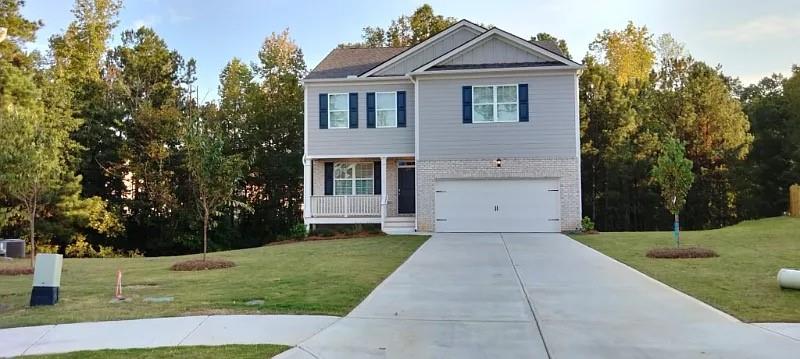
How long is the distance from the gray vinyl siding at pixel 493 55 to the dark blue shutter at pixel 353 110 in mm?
3765

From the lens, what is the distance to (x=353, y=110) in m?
22.6

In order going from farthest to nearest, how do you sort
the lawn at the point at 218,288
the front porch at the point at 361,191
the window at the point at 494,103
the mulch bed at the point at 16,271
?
the front porch at the point at 361,191, the window at the point at 494,103, the mulch bed at the point at 16,271, the lawn at the point at 218,288

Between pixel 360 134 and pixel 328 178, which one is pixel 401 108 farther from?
pixel 328 178

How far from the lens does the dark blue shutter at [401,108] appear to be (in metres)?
22.4

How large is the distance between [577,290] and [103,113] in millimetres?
26784

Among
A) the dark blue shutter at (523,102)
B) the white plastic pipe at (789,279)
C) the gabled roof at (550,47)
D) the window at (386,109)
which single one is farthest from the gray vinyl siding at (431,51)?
the white plastic pipe at (789,279)

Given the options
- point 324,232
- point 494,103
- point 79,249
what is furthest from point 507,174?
point 79,249

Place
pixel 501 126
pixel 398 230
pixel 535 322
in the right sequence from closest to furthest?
pixel 535 322
pixel 501 126
pixel 398 230

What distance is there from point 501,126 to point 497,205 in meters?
2.86

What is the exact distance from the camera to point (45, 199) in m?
22.9

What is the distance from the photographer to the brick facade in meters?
20.7

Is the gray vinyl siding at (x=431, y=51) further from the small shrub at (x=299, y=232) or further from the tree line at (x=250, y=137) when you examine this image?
the tree line at (x=250, y=137)

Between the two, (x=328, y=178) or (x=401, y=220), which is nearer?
(x=401, y=220)

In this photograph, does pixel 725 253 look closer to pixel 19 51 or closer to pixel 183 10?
pixel 183 10
